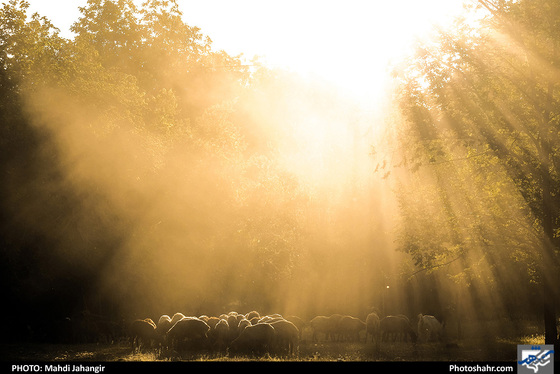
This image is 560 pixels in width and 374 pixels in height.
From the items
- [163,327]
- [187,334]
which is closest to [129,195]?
[163,327]

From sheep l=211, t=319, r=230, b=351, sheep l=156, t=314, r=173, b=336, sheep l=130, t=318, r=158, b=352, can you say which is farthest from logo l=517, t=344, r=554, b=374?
sheep l=130, t=318, r=158, b=352

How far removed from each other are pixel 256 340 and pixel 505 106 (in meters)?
11.6

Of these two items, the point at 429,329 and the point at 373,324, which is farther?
the point at 429,329

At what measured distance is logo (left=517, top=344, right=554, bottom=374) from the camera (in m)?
11.6

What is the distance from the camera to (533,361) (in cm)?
1209

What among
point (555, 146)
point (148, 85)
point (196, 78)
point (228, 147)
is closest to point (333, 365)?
point (555, 146)

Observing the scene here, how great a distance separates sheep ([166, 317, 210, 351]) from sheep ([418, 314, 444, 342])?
13.5m

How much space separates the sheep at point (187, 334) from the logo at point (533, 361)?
1222 cm

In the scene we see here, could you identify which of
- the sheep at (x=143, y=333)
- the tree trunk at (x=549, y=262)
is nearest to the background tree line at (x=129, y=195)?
the sheep at (x=143, y=333)

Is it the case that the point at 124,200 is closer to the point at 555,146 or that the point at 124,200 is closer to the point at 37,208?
the point at 37,208

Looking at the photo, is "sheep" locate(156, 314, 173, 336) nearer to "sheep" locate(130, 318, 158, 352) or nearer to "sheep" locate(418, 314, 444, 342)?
"sheep" locate(130, 318, 158, 352)

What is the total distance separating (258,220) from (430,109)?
43.6 ft

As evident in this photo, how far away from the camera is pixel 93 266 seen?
24.8m

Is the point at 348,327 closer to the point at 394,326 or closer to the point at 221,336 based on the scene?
the point at 394,326
